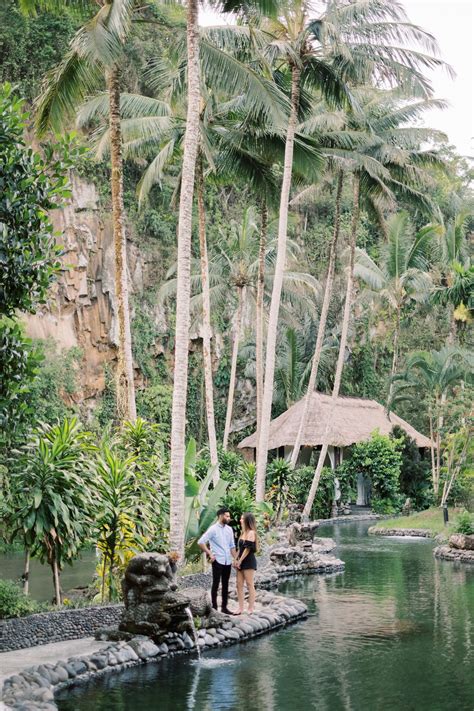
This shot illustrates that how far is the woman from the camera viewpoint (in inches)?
426

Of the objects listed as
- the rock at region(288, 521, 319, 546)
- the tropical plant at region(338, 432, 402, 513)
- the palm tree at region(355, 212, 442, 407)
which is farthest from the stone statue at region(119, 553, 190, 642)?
the palm tree at region(355, 212, 442, 407)

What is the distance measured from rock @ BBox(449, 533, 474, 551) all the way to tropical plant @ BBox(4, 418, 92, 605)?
10532 mm

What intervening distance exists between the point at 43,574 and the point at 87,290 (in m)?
14.8

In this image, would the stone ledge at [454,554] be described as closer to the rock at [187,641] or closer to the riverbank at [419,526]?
the riverbank at [419,526]

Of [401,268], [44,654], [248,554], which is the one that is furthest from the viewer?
[401,268]

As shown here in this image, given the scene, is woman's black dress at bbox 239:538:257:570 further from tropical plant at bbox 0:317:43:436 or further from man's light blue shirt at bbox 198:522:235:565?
tropical plant at bbox 0:317:43:436

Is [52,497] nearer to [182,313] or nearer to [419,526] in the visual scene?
[182,313]

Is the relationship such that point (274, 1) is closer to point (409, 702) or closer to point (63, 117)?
point (63, 117)

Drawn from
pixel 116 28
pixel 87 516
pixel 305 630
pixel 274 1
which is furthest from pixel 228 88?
pixel 305 630

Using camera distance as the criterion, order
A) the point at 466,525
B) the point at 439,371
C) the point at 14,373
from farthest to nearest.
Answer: the point at 439,371 < the point at 466,525 < the point at 14,373

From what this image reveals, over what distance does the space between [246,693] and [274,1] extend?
10.4m

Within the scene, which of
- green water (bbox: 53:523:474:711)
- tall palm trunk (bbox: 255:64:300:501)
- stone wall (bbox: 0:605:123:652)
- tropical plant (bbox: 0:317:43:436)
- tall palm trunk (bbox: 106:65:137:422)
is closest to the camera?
green water (bbox: 53:523:474:711)

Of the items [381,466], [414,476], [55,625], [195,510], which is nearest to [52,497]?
[55,625]

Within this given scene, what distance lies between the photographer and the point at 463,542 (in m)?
18.4
